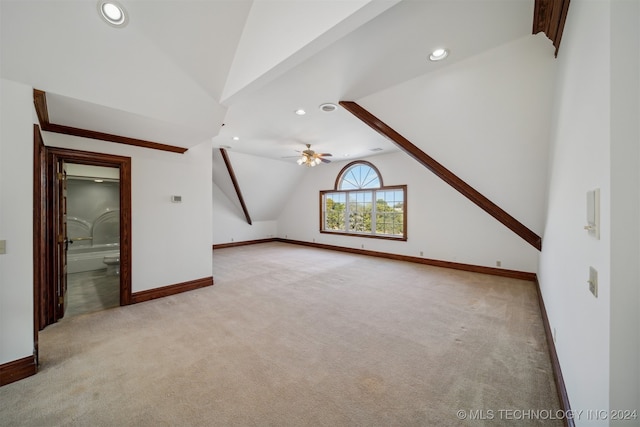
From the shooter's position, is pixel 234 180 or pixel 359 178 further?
pixel 359 178

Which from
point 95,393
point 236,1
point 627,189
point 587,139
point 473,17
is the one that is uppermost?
point 236,1

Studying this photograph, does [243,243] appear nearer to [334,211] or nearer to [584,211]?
[334,211]

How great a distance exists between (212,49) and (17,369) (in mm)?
3038

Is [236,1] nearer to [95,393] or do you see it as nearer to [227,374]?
[227,374]

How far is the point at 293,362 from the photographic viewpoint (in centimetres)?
206

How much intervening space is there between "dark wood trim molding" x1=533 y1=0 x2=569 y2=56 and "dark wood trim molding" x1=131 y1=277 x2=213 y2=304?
483 centimetres

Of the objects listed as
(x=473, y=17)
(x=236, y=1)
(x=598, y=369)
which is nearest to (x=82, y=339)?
(x=236, y=1)

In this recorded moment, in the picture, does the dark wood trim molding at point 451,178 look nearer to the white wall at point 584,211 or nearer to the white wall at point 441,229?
the white wall at point 441,229

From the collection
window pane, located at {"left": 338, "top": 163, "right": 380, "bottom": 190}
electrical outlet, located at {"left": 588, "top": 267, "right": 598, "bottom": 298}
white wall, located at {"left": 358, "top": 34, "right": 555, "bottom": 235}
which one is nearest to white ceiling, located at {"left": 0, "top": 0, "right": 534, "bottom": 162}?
white wall, located at {"left": 358, "top": 34, "right": 555, "bottom": 235}

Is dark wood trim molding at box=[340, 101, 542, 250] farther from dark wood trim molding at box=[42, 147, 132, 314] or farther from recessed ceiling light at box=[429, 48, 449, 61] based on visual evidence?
dark wood trim molding at box=[42, 147, 132, 314]

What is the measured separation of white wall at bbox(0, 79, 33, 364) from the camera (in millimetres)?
1824

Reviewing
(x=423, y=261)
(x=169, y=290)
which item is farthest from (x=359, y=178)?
(x=169, y=290)

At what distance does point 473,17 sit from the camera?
5.90 ft

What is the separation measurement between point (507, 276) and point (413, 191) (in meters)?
2.46
